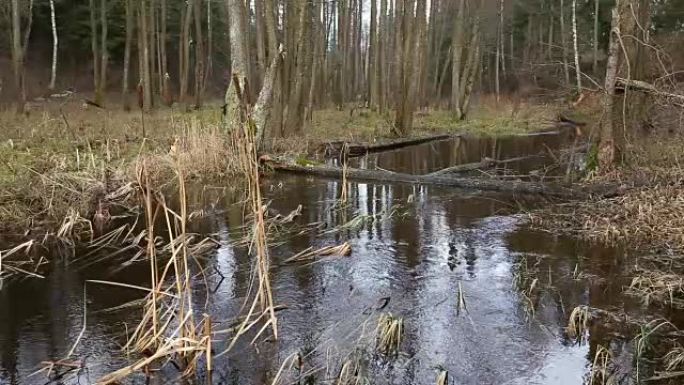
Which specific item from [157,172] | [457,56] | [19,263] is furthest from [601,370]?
[457,56]

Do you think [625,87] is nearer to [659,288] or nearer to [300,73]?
[659,288]

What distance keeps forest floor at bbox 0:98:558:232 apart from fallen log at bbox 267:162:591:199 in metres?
1.12

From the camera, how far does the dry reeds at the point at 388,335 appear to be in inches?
177

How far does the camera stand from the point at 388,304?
5.41 meters

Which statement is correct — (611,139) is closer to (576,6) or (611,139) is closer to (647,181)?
(647,181)

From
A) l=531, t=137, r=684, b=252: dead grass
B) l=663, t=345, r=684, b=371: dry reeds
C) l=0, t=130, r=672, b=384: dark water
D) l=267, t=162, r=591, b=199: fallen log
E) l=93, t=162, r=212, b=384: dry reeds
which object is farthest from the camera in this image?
l=267, t=162, r=591, b=199: fallen log

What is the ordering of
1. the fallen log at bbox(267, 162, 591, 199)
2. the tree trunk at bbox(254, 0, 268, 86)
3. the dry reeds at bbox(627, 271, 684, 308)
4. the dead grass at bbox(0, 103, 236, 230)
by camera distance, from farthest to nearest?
the tree trunk at bbox(254, 0, 268, 86) < the fallen log at bbox(267, 162, 591, 199) < the dead grass at bbox(0, 103, 236, 230) < the dry reeds at bbox(627, 271, 684, 308)

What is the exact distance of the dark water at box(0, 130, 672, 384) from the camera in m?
4.31

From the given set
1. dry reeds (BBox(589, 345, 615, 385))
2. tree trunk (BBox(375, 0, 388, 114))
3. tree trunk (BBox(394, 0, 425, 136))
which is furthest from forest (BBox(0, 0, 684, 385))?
tree trunk (BBox(375, 0, 388, 114))

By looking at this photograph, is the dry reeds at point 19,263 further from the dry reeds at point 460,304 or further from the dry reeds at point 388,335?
the dry reeds at point 460,304

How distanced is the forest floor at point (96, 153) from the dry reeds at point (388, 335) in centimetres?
187

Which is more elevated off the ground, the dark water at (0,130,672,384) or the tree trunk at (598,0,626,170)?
the tree trunk at (598,0,626,170)

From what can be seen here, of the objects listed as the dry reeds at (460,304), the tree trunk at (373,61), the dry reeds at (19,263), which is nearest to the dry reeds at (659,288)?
the dry reeds at (460,304)

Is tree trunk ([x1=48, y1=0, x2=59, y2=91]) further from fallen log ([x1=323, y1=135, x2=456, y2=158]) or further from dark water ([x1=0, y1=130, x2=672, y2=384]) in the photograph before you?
dark water ([x1=0, y1=130, x2=672, y2=384])
